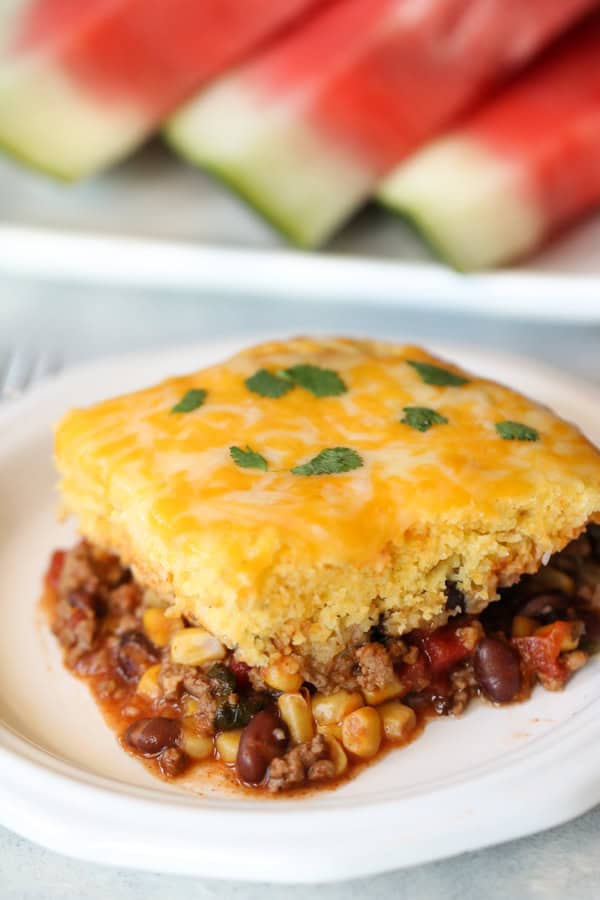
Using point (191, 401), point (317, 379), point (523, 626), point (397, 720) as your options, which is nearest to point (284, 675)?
point (397, 720)

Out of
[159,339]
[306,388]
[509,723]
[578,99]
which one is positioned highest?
[578,99]

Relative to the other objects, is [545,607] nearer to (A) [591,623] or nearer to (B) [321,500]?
(A) [591,623]

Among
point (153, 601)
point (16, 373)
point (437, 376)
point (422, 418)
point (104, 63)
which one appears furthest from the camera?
point (104, 63)

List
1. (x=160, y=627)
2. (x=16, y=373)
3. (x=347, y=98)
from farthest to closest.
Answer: (x=347, y=98), (x=16, y=373), (x=160, y=627)

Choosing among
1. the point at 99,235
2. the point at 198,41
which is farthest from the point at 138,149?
the point at 99,235

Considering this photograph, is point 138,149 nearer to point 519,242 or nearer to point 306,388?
point 519,242

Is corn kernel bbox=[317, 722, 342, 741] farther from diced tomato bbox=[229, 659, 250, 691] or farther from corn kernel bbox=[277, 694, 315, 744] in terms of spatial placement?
diced tomato bbox=[229, 659, 250, 691]

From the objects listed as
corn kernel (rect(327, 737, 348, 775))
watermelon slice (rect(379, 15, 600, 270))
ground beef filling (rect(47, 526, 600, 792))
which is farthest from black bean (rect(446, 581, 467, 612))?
watermelon slice (rect(379, 15, 600, 270))
